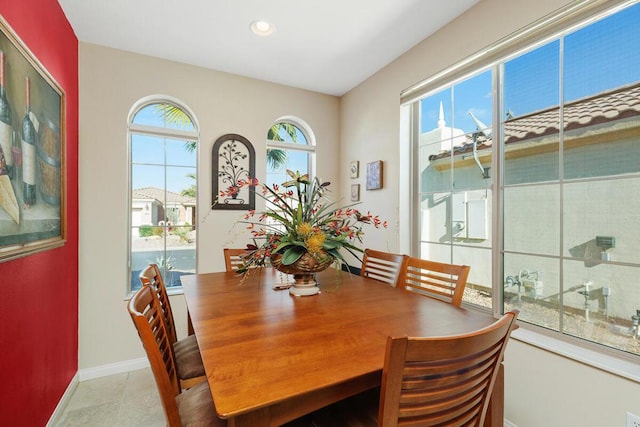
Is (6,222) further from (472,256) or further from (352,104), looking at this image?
(352,104)

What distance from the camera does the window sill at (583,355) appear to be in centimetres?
126

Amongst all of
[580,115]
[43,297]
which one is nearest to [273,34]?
[580,115]

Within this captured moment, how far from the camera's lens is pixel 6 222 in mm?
1219

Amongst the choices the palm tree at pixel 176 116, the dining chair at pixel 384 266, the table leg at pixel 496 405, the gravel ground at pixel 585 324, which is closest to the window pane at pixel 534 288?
the gravel ground at pixel 585 324

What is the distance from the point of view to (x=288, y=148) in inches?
125

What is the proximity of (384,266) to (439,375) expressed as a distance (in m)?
1.25

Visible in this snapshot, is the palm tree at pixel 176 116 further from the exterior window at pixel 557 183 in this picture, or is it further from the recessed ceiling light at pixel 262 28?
the exterior window at pixel 557 183

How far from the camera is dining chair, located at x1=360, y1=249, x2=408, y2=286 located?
1.82m

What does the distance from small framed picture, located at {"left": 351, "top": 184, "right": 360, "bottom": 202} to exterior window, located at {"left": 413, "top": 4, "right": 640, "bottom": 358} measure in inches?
39.8

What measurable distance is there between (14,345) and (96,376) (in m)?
1.21

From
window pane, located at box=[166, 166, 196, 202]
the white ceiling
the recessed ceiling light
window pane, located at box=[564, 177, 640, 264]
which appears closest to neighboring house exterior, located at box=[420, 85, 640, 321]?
window pane, located at box=[564, 177, 640, 264]

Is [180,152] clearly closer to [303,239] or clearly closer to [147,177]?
[147,177]

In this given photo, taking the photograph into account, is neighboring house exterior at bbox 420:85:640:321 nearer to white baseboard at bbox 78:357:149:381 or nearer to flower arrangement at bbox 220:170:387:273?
flower arrangement at bbox 220:170:387:273

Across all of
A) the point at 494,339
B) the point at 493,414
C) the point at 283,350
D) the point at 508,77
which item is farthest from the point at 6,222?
the point at 508,77
